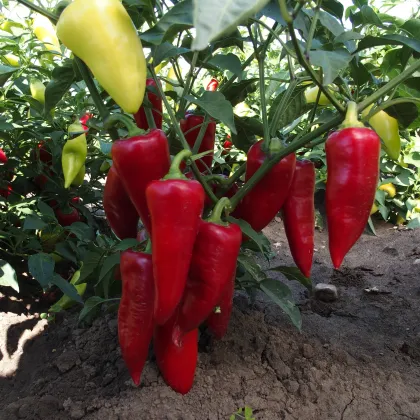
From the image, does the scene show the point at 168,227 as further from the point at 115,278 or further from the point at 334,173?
the point at 115,278

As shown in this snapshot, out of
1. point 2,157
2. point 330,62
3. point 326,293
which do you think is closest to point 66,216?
point 2,157

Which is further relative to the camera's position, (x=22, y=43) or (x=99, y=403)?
(x=22, y=43)

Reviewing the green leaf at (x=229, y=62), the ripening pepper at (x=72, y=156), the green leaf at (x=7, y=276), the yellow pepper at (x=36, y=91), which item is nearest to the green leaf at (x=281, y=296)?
the green leaf at (x=229, y=62)

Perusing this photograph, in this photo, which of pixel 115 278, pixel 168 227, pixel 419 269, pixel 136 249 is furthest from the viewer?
pixel 419 269

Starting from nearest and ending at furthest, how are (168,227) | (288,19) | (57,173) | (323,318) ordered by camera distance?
(288,19) < (168,227) < (323,318) < (57,173)

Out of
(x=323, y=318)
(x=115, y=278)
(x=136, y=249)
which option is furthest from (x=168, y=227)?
(x=323, y=318)

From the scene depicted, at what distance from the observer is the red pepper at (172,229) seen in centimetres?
96

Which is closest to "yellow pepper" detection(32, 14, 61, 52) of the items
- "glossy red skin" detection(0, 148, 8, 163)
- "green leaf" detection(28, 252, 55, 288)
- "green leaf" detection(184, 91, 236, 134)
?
"glossy red skin" detection(0, 148, 8, 163)

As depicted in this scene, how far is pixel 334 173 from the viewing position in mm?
1015

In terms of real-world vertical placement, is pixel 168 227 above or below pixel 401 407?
above

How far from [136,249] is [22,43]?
3.71 ft

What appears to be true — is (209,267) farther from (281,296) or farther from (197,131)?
(197,131)

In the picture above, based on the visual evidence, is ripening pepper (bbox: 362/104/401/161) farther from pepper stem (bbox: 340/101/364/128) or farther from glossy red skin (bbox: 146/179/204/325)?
glossy red skin (bbox: 146/179/204/325)

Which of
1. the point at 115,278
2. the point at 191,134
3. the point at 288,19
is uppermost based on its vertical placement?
the point at 288,19
